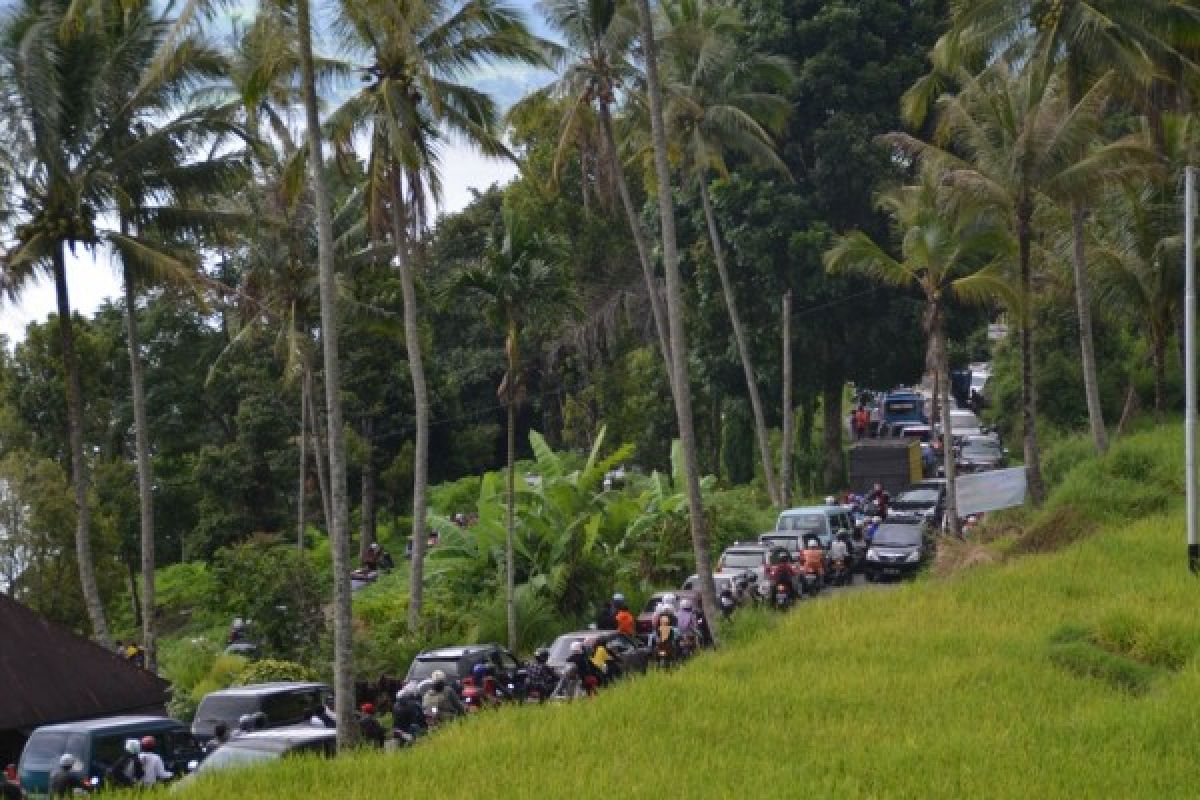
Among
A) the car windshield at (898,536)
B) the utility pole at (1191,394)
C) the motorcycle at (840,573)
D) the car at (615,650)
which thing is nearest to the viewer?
the car at (615,650)

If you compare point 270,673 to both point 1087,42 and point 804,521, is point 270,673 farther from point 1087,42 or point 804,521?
point 1087,42

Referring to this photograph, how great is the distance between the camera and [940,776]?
13875 mm

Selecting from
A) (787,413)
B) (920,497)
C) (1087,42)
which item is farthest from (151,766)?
(787,413)

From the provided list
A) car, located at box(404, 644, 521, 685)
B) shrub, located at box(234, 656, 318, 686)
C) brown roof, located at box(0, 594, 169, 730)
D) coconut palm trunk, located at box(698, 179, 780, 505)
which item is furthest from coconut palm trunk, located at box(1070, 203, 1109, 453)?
brown roof, located at box(0, 594, 169, 730)

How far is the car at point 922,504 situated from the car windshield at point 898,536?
10.6ft

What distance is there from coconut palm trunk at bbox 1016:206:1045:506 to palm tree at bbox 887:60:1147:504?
2cm

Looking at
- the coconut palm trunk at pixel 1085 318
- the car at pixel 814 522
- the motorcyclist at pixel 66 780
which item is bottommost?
the motorcyclist at pixel 66 780

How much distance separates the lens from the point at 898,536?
3488cm

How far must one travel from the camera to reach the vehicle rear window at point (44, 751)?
17.8 meters

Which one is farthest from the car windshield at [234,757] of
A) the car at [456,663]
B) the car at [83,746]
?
the car at [456,663]

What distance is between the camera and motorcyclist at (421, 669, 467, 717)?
20625 millimetres

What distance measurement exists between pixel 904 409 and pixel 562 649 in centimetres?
4139

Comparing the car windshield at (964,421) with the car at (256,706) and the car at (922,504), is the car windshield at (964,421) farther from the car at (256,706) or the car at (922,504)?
the car at (256,706)

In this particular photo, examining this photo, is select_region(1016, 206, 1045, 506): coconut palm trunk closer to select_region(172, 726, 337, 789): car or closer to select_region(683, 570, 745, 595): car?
select_region(683, 570, 745, 595): car
